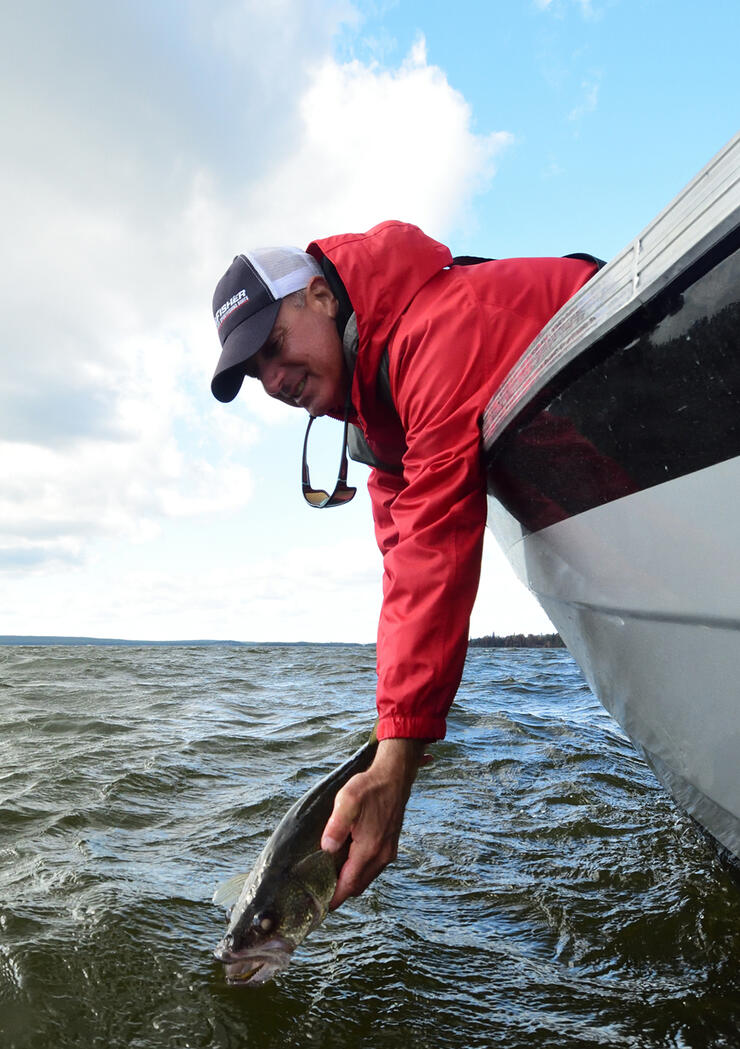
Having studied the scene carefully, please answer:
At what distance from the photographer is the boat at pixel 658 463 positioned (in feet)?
4.68

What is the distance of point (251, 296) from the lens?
2.67m

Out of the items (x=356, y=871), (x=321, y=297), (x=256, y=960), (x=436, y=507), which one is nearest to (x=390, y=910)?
(x=256, y=960)

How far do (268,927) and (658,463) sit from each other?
4.81 ft

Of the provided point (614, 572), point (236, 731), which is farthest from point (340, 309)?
point (236, 731)

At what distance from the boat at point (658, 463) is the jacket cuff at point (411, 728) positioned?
59 centimetres

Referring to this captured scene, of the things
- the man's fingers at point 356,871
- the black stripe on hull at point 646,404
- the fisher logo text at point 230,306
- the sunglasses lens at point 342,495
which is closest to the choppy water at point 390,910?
the man's fingers at point 356,871

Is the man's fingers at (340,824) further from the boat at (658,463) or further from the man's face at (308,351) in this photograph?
the man's face at (308,351)

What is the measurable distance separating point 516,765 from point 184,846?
238 cm

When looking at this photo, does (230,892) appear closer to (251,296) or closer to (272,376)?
(272,376)

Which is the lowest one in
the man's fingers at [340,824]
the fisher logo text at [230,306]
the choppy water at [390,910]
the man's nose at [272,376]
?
the choppy water at [390,910]

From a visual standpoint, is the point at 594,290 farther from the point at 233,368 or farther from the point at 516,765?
the point at 516,765

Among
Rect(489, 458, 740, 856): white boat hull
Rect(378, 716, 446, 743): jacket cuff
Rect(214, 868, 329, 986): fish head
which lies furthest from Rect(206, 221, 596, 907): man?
Rect(489, 458, 740, 856): white boat hull

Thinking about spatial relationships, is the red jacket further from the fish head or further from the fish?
the fish head

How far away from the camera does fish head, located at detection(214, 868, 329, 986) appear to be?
1.99 metres
